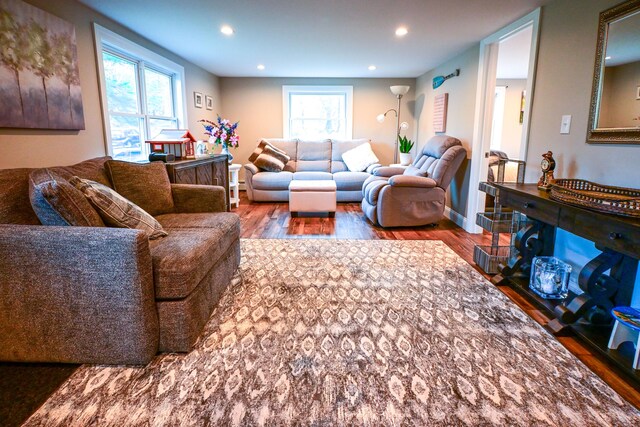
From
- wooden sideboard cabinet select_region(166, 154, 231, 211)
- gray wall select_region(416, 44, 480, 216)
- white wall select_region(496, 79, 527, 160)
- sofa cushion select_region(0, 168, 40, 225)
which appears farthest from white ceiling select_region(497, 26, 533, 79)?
sofa cushion select_region(0, 168, 40, 225)

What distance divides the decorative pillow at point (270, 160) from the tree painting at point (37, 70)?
3113mm

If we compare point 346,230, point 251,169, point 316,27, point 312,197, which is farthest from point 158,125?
point 346,230

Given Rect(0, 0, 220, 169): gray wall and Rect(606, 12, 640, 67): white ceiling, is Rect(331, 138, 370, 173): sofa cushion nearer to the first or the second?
Rect(0, 0, 220, 169): gray wall

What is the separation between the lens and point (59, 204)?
1.54m

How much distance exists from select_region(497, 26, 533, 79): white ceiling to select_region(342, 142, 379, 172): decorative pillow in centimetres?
233

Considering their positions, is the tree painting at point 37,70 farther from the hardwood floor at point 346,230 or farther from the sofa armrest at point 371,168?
the sofa armrest at point 371,168

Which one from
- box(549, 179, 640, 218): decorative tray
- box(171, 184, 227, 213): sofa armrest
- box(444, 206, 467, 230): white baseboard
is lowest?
box(444, 206, 467, 230): white baseboard

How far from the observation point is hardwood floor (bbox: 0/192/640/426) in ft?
4.73

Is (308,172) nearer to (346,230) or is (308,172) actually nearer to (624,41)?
(346,230)

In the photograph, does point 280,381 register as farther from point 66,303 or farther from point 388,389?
point 66,303

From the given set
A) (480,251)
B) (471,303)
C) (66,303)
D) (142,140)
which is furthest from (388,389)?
(142,140)

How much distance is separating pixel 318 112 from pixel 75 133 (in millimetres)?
4507

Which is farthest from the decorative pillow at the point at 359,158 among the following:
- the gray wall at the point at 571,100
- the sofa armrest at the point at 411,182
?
the gray wall at the point at 571,100

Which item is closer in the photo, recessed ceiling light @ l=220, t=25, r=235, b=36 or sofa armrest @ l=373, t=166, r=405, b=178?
recessed ceiling light @ l=220, t=25, r=235, b=36
